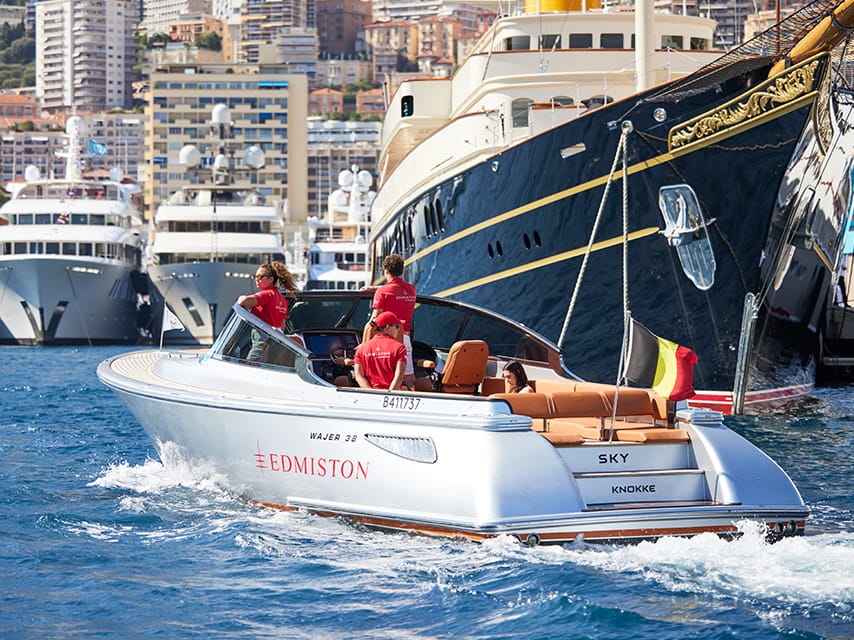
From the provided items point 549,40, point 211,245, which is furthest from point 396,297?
point 211,245

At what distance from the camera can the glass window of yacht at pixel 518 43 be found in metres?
25.0

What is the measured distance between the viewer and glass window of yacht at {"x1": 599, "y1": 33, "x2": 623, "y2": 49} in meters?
24.7

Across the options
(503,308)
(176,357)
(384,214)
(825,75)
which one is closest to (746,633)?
(176,357)

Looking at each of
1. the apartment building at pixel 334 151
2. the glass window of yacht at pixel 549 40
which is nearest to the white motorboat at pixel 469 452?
the glass window of yacht at pixel 549 40

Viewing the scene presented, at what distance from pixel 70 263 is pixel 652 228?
4417 centimetres

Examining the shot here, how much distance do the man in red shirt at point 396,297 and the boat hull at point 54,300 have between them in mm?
49878

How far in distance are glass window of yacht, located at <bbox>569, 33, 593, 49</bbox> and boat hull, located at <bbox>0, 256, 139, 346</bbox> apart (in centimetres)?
3842

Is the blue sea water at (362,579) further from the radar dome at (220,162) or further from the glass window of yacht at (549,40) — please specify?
the radar dome at (220,162)

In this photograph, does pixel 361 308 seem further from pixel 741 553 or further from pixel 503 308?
pixel 503 308

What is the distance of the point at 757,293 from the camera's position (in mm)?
18562

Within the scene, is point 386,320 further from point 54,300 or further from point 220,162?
Result: point 220,162

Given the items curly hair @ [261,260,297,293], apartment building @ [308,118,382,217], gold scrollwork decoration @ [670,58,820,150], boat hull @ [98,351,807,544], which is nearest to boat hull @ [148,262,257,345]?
gold scrollwork decoration @ [670,58,820,150]

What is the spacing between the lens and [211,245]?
6184 cm

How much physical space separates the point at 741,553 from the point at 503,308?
13.0 m
